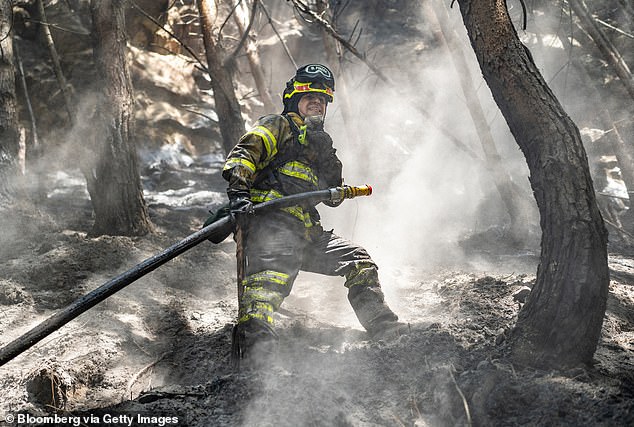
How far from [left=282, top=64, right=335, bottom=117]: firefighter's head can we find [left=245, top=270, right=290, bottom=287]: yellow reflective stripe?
1438 millimetres

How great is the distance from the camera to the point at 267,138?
3.76 metres

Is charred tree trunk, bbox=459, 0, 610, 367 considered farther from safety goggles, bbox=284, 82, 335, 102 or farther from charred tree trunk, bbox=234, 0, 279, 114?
charred tree trunk, bbox=234, 0, 279, 114

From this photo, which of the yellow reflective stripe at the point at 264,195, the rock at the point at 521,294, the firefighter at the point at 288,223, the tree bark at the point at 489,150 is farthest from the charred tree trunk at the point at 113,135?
the tree bark at the point at 489,150

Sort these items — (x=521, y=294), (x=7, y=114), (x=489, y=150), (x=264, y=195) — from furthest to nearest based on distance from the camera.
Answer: (x=489, y=150), (x=7, y=114), (x=521, y=294), (x=264, y=195)

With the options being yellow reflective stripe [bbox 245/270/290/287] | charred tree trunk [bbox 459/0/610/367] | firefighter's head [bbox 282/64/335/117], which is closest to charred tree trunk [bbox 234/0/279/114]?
firefighter's head [bbox 282/64/335/117]

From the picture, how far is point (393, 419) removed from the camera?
265 cm

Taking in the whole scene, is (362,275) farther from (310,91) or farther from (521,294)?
(310,91)

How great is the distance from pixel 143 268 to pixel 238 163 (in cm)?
109

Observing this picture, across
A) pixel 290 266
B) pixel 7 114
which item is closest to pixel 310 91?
pixel 290 266

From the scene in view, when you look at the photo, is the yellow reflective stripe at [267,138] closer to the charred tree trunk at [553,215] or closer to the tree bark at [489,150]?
the charred tree trunk at [553,215]

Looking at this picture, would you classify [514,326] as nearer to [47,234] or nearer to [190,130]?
[47,234]

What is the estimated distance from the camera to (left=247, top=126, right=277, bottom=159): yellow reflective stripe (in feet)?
12.3

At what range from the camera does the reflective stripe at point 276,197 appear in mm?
3787

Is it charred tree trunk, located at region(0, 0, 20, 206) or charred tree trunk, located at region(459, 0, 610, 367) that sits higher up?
charred tree trunk, located at region(0, 0, 20, 206)
